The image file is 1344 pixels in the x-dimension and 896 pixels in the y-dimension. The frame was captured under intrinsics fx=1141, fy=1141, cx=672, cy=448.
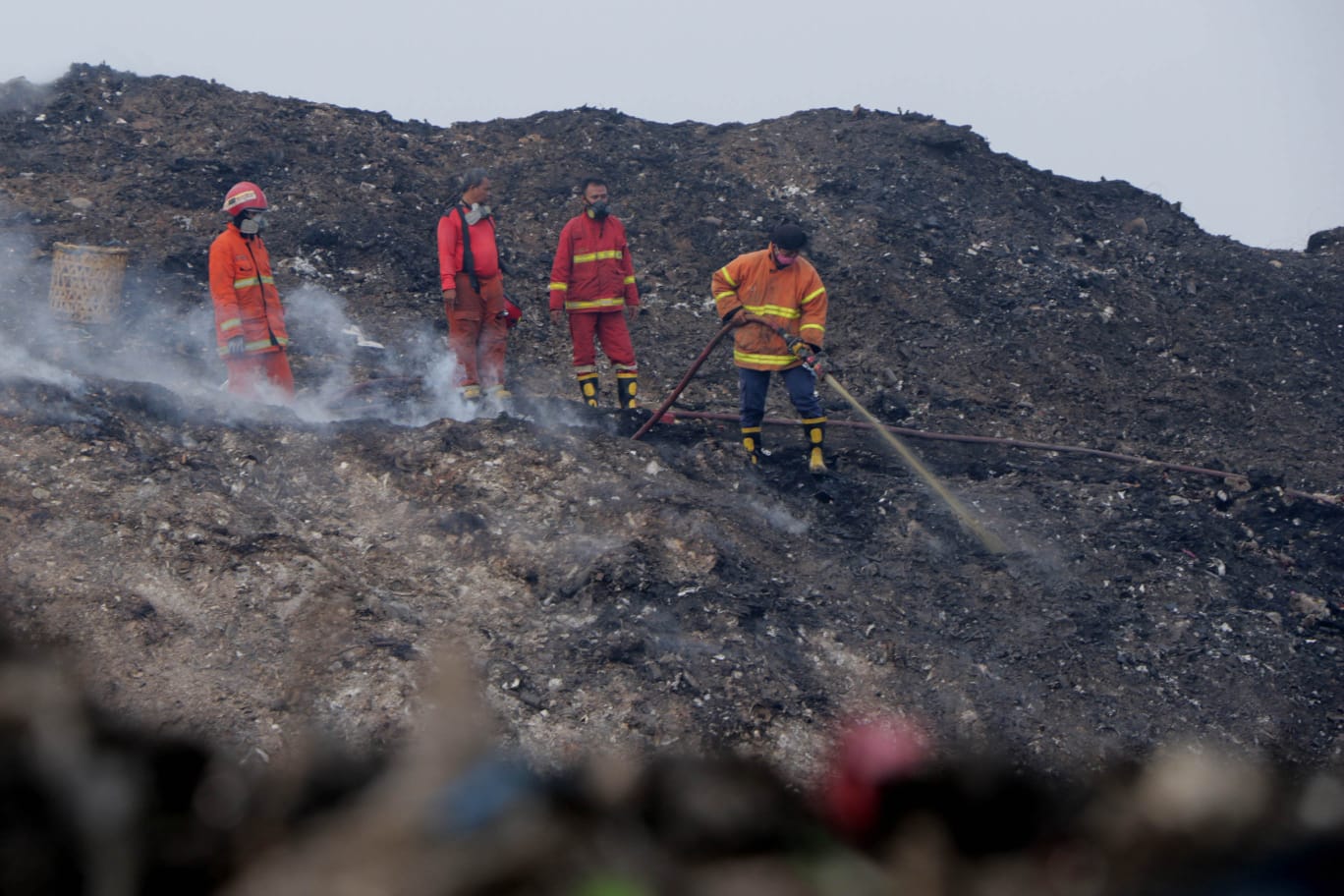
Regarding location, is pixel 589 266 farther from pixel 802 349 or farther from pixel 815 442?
pixel 815 442

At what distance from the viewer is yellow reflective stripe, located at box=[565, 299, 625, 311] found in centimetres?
901

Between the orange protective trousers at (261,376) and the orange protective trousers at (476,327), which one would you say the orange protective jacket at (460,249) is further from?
the orange protective trousers at (261,376)

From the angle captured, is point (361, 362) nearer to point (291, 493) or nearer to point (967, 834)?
point (291, 493)

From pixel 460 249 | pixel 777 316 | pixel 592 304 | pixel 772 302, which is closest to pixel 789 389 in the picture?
pixel 777 316

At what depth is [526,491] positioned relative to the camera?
6887mm

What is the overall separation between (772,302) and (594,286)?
163cm

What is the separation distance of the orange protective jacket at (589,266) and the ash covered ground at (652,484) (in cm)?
91

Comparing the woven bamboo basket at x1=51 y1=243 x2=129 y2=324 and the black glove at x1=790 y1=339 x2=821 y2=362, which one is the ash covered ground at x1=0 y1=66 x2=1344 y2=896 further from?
the black glove at x1=790 y1=339 x2=821 y2=362

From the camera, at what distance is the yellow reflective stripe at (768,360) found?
26.3 feet

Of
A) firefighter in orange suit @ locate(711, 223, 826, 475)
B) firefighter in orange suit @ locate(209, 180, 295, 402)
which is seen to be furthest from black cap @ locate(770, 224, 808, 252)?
firefighter in orange suit @ locate(209, 180, 295, 402)

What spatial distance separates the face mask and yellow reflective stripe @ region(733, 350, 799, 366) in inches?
86.9

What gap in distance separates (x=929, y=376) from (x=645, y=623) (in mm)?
6064

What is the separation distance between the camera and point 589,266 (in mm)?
8922

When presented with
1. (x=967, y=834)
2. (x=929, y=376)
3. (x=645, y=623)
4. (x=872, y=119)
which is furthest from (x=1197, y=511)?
(x=872, y=119)
